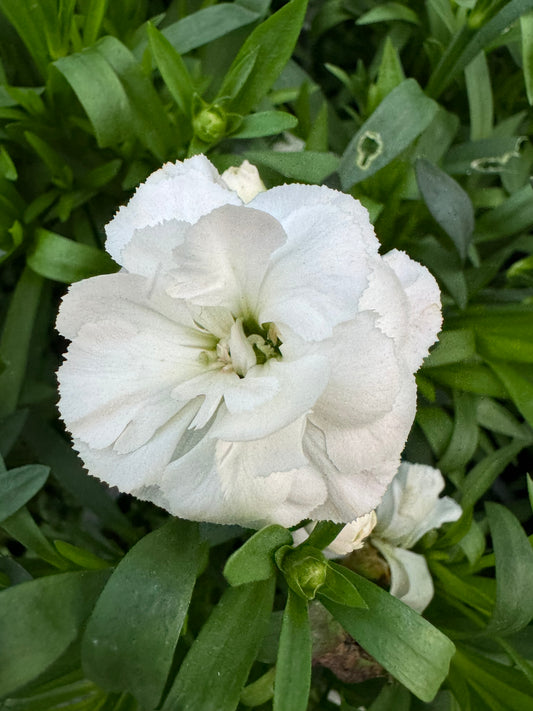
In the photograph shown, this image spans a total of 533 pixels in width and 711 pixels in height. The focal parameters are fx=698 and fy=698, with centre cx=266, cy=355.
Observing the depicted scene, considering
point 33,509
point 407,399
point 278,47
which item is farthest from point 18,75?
point 407,399

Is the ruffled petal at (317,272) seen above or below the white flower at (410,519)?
above

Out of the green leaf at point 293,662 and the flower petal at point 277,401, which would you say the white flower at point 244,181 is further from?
the green leaf at point 293,662

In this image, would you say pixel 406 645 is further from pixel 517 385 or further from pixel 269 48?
pixel 269 48

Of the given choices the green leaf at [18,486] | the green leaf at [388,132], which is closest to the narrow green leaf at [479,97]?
the green leaf at [388,132]

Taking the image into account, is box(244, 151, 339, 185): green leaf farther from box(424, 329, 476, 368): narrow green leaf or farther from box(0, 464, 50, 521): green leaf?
box(0, 464, 50, 521): green leaf

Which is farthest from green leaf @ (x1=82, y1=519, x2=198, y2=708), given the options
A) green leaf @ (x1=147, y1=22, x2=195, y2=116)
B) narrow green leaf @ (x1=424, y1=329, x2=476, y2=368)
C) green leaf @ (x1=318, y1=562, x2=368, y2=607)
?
green leaf @ (x1=147, y1=22, x2=195, y2=116)

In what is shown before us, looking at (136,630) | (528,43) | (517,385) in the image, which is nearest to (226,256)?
(136,630)

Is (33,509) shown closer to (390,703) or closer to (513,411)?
(390,703)
